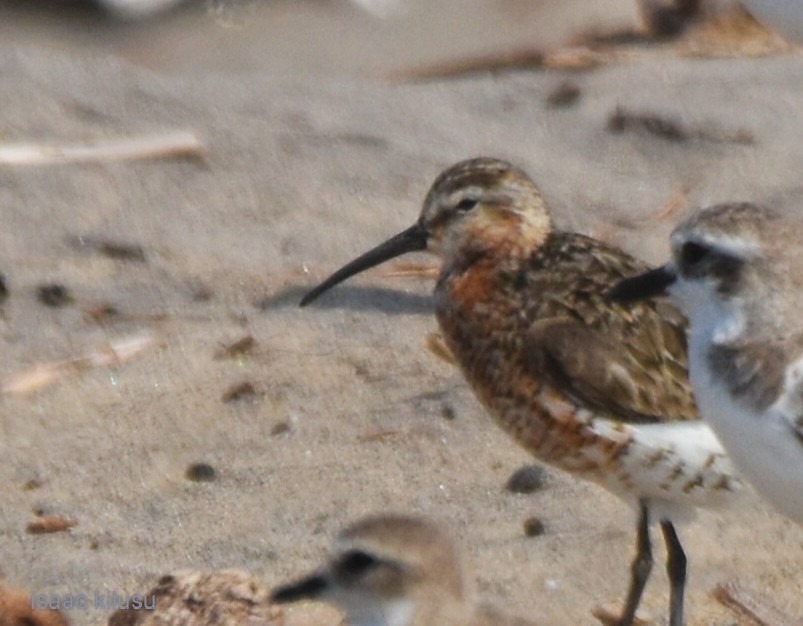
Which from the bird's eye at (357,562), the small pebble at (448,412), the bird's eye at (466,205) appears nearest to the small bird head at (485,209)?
the bird's eye at (466,205)

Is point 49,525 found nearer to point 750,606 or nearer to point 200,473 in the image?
point 200,473

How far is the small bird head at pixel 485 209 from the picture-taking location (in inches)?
277

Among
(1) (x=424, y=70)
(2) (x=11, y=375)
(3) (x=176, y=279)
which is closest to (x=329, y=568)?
(2) (x=11, y=375)

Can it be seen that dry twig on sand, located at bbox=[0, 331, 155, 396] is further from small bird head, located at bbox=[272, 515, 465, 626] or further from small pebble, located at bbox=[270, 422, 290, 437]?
small bird head, located at bbox=[272, 515, 465, 626]

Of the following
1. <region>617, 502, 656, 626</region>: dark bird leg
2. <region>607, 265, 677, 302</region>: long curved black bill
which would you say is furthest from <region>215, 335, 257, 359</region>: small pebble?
<region>607, 265, 677, 302</region>: long curved black bill

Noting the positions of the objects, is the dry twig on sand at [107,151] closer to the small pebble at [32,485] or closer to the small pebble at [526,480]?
the small pebble at [32,485]

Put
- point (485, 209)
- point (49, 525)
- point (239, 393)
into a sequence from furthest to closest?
point (239, 393) < point (485, 209) < point (49, 525)

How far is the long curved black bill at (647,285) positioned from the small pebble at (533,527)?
116 cm

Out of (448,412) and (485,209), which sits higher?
(485,209)

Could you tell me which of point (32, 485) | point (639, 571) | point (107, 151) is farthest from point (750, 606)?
point (107, 151)

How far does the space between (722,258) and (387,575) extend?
1.34 m

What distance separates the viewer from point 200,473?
23.6ft

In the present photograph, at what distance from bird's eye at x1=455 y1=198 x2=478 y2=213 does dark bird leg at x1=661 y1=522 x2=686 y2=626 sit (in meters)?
1.39

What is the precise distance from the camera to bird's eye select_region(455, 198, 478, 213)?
706 cm
